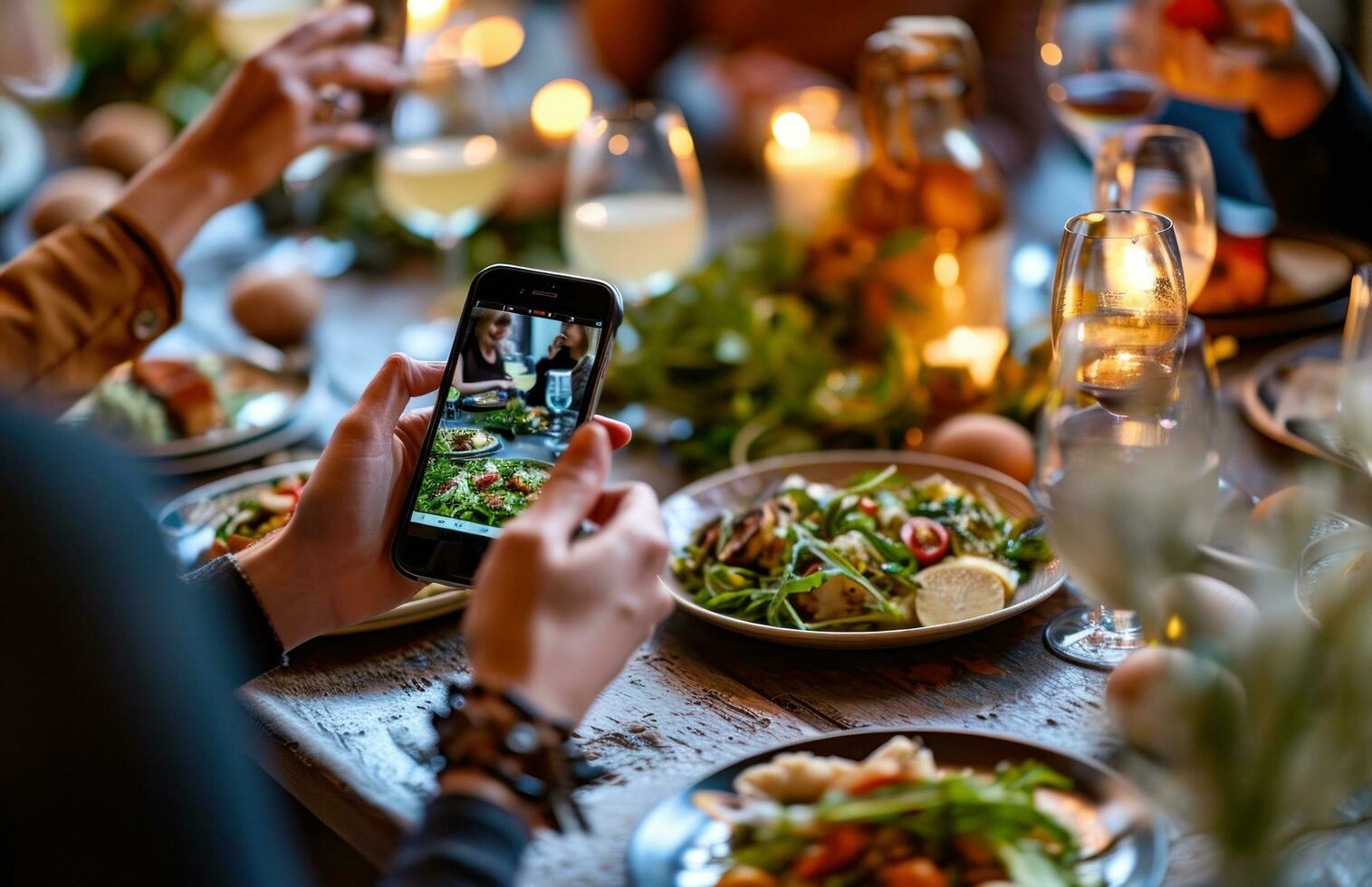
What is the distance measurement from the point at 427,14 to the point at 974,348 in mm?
1357

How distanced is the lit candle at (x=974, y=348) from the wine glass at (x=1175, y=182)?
0.82 feet

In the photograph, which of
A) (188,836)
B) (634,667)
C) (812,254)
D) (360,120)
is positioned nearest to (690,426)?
(812,254)

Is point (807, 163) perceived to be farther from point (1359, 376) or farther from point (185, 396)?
point (1359, 376)

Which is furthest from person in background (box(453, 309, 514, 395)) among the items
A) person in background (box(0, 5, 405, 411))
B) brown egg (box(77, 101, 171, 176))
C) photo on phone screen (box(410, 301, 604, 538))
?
brown egg (box(77, 101, 171, 176))

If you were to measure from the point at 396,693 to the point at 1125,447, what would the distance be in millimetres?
528

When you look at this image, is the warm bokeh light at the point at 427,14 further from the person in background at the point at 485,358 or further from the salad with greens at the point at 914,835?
the salad with greens at the point at 914,835

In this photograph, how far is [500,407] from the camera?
90cm

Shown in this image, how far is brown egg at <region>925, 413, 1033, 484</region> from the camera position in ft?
3.83

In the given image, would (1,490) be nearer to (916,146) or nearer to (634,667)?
(634,667)

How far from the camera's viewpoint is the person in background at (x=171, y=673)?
57 cm

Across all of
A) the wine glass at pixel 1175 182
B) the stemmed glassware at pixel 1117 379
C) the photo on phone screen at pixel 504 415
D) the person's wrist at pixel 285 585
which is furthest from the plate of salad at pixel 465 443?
the wine glass at pixel 1175 182

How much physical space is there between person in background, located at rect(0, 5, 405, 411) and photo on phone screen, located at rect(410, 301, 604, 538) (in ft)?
1.61

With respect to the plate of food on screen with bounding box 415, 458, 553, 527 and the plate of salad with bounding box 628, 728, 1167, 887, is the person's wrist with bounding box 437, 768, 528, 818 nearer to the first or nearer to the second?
the plate of salad with bounding box 628, 728, 1167, 887

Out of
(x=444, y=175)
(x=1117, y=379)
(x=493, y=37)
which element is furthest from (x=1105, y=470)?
(x=493, y=37)
